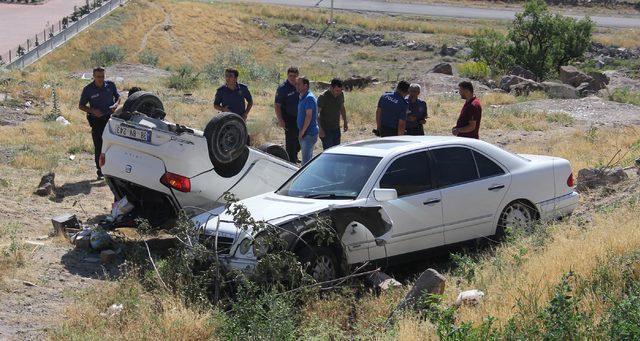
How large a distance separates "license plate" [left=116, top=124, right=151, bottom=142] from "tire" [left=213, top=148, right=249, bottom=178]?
0.79 m

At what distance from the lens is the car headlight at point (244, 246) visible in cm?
799

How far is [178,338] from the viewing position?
7.04 m

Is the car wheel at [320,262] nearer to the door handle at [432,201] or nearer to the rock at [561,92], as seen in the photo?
the door handle at [432,201]

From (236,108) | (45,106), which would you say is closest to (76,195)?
(236,108)

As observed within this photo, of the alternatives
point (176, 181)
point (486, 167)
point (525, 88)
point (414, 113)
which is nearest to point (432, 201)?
point (486, 167)

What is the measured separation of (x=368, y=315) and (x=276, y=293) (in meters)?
0.88

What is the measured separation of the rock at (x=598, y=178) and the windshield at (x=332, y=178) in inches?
161

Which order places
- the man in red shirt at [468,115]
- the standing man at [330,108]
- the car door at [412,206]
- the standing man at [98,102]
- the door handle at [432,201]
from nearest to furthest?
the car door at [412,206] < the door handle at [432,201] < the man in red shirt at [468,115] < the standing man at [330,108] < the standing man at [98,102]

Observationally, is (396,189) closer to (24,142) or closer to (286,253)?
(286,253)

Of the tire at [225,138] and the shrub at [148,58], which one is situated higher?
the tire at [225,138]

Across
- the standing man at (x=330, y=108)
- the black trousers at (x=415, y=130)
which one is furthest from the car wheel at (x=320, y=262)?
the standing man at (x=330, y=108)

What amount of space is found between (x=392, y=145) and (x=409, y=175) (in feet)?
1.78

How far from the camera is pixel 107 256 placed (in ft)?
31.5

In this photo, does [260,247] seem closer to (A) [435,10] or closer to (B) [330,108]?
(B) [330,108]
